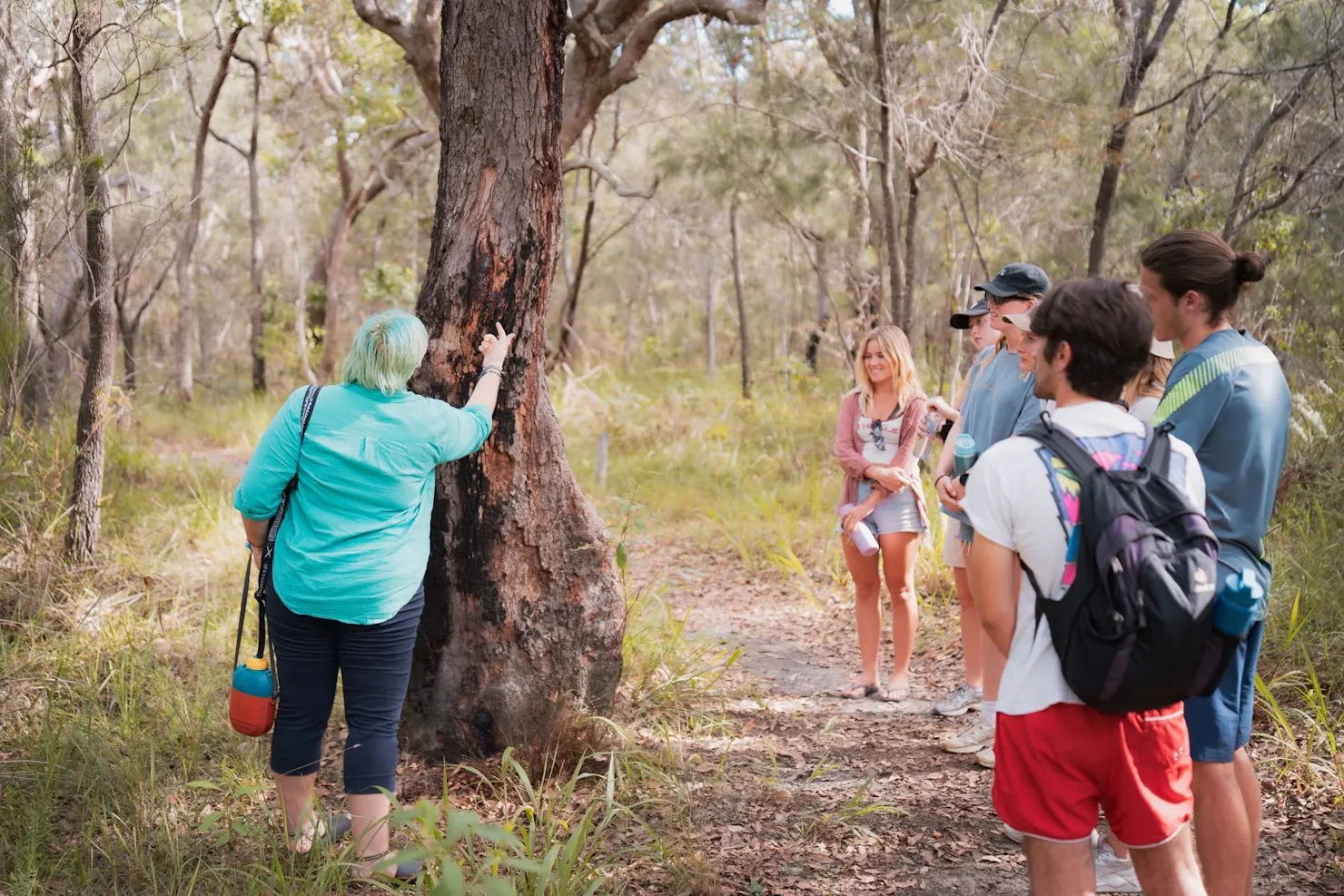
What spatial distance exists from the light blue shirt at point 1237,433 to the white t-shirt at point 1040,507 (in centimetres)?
48

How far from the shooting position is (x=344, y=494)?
2869 mm

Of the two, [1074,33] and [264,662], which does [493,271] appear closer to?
[264,662]

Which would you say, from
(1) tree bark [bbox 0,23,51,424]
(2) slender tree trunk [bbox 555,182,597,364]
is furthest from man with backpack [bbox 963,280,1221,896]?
(2) slender tree trunk [bbox 555,182,597,364]

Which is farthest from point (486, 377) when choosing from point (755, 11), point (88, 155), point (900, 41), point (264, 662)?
point (900, 41)

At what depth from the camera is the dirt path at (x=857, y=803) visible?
308 centimetres

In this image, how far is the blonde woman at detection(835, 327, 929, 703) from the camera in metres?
4.51

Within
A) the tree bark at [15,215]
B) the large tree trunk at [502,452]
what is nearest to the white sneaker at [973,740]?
the large tree trunk at [502,452]

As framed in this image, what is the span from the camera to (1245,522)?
2350 millimetres

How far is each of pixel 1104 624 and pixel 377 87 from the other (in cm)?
1413

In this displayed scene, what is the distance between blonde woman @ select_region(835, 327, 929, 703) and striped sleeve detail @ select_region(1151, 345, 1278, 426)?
2013mm

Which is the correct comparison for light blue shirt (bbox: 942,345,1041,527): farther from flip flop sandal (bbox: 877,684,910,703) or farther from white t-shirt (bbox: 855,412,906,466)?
flip flop sandal (bbox: 877,684,910,703)

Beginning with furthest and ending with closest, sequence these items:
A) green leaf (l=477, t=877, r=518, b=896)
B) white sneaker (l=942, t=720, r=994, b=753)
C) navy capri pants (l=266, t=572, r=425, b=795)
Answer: white sneaker (l=942, t=720, r=994, b=753) → navy capri pants (l=266, t=572, r=425, b=795) → green leaf (l=477, t=877, r=518, b=896)

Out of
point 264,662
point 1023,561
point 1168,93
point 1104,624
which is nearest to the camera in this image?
point 1104,624

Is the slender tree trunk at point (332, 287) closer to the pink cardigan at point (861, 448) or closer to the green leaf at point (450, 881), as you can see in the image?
the pink cardigan at point (861, 448)
